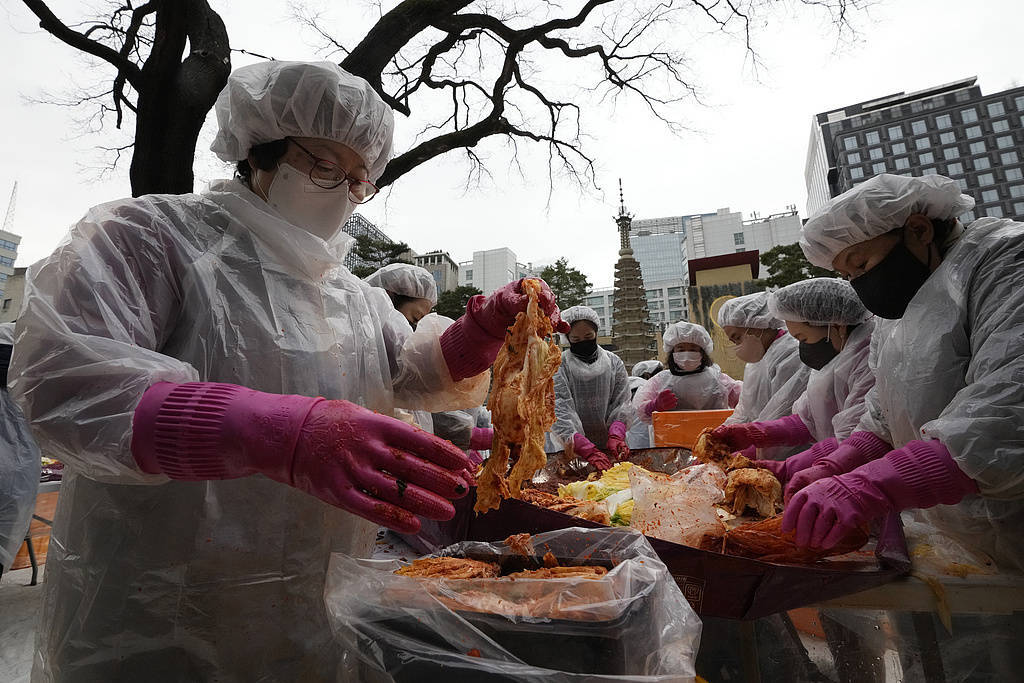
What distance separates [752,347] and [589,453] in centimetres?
197

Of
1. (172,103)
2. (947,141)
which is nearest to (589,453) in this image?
(172,103)

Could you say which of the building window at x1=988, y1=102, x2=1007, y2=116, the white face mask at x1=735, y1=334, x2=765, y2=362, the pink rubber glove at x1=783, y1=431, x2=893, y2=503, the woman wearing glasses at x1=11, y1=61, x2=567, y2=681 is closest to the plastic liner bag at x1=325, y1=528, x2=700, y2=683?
the woman wearing glasses at x1=11, y1=61, x2=567, y2=681

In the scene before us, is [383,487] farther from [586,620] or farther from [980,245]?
[980,245]

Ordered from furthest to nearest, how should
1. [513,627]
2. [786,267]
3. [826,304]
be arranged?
1. [786,267]
2. [826,304]
3. [513,627]

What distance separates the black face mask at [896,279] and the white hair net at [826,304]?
3.99 feet

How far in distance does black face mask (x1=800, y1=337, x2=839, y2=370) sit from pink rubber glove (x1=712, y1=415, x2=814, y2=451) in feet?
1.35

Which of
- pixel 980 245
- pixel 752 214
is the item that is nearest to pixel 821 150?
pixel 752 214

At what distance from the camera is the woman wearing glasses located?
100 centimetres

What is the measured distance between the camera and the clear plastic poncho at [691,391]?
6039 millimetres

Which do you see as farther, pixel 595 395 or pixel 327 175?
pixel 595 395

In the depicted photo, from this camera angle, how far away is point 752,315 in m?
4.71

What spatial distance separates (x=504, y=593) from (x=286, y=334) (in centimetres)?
88

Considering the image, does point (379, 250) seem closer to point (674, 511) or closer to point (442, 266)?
point (442, 266)

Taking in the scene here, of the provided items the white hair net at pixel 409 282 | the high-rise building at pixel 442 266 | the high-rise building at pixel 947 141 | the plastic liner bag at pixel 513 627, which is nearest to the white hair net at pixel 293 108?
the plastic liner bag at pixel 513 627
